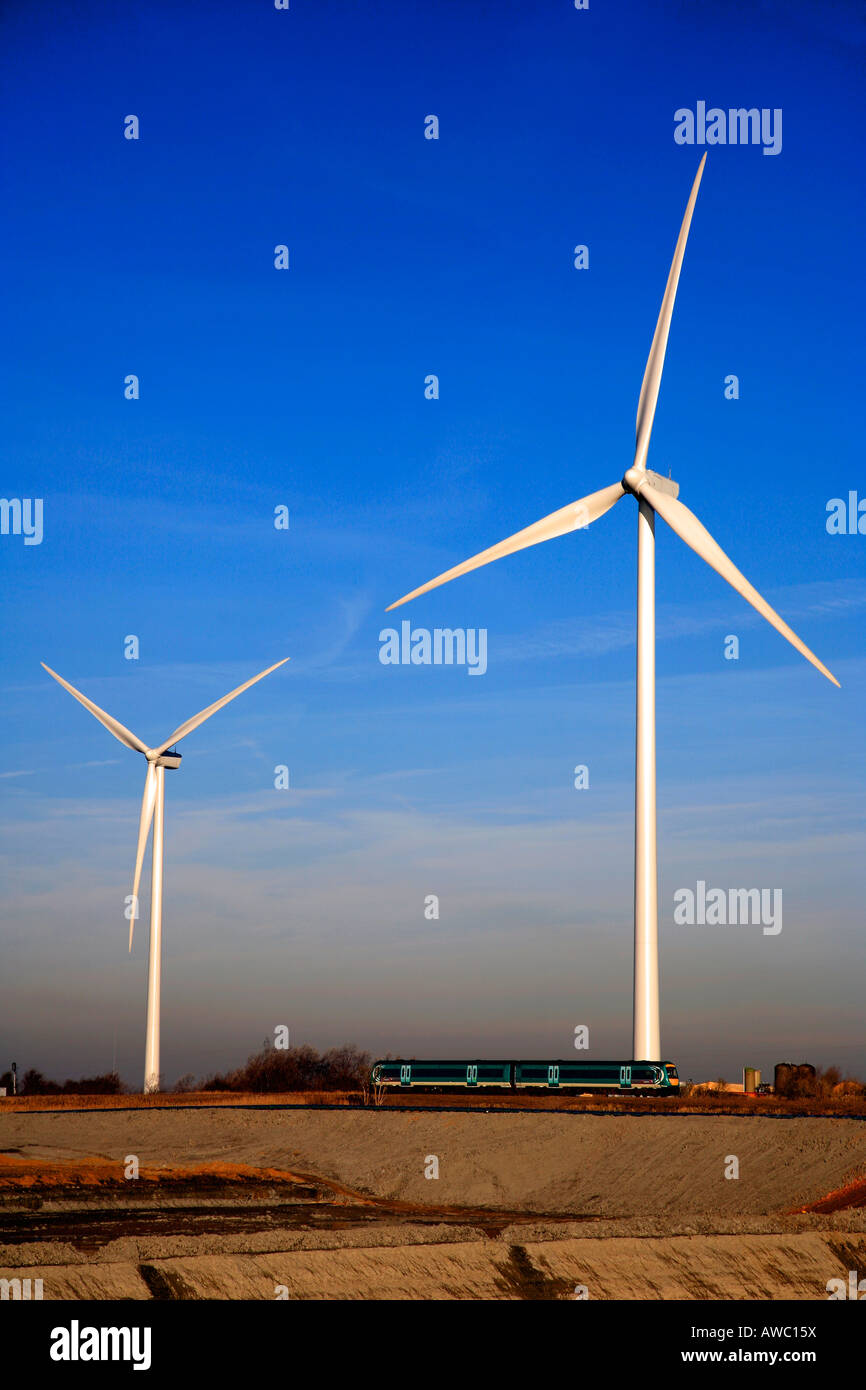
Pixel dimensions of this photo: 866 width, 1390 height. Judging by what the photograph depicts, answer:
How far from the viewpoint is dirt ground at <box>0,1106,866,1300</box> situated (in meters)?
27.6

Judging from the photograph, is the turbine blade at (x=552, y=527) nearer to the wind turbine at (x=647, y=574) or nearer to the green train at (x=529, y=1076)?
the wind turbine at (x=647, y=574)

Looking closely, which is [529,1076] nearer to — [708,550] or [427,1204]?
[427,1204]

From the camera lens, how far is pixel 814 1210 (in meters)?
38.1

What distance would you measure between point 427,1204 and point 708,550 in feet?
79.3

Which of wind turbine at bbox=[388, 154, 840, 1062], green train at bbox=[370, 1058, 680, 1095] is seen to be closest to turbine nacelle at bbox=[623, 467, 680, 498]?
wind turbine at bbox=[388, 154, 840, 1062]

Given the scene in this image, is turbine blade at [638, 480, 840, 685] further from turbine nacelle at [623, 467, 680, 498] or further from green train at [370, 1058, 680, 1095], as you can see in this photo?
green train at [370, 1058, 680, 1095]

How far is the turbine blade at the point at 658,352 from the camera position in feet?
169

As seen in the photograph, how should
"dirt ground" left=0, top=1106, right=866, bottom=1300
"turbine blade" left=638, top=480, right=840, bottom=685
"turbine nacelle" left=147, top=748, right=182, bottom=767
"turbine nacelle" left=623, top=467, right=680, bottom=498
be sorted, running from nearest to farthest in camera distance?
"dirt ground" left=0, top=1106, right=866, bottom=1300 → "turbine blade" left=638, top=480, right=840, bottom=685 → "turbine nacelle" left=623, top=467, right=680, bottom=498 → "turbine nacelle" left=147, top=748, right=182, bottom=767

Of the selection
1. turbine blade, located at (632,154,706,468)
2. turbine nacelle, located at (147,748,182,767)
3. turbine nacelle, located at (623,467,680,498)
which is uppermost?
turbine blade, located at (632,154,706,468)

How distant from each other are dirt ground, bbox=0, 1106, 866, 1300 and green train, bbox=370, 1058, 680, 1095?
649cm

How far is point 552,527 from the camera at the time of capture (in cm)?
5519

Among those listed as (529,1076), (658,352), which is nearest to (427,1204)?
(529,1076)
